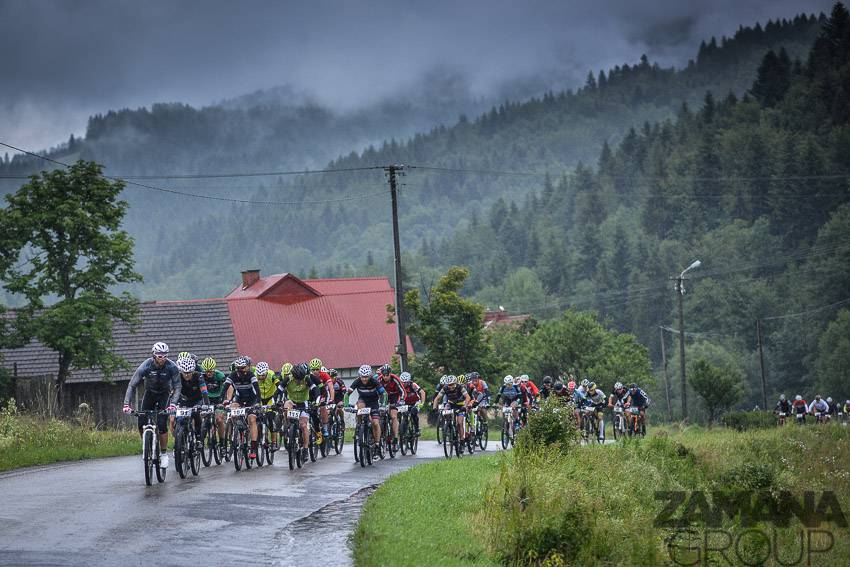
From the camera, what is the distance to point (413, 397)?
26.5 m

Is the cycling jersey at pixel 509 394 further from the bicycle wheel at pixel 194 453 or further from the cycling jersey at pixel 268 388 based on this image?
the bicycle wheel at pixel 194 453

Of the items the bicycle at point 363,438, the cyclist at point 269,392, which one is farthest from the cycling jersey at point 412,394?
the cyclist at point 269,392

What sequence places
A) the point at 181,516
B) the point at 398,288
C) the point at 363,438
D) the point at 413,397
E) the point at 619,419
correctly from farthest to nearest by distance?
the point at 398,288 < the point at 619,419 < the point at 413,397 < the point at 363,438 < the point at 181,516

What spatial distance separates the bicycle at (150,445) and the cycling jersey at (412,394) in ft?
30.3

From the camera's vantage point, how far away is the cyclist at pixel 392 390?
24.7m

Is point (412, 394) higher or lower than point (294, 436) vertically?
higher

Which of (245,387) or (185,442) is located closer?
(185,442)

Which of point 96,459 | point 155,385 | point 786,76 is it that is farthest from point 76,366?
point 786,76

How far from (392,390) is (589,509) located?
11664 millimetres

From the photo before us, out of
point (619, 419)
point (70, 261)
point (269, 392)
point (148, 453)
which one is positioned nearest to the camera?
point (148, 453)

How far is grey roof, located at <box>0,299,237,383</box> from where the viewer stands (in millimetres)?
51062

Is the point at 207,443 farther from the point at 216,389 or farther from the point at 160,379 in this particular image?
the point at 160,379

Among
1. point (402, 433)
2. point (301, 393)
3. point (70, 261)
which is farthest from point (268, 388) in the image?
point (70, 261)

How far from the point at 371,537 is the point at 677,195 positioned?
483ft
